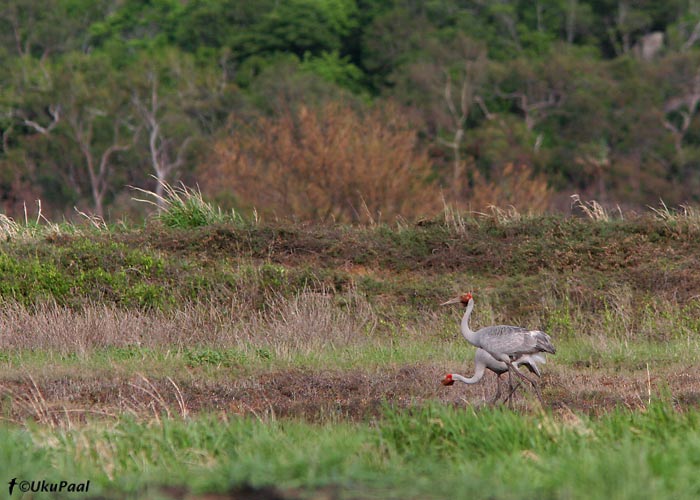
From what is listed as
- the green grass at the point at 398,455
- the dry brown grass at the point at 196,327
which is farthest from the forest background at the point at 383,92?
the green grass at the point at 398,455

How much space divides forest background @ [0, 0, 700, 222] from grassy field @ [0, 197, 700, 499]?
17.6 metres

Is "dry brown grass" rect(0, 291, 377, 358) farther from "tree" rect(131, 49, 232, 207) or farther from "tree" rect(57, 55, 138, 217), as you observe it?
"tree" rect(57, 55, 138, 217)

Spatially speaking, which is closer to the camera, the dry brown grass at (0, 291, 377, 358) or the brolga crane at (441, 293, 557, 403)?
the brolga crane at (441, 293, 557, 403)

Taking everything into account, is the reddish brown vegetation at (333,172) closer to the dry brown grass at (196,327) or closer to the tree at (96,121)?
the tree at (96,121)

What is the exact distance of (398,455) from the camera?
631cm

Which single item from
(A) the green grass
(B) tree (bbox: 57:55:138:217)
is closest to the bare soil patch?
(A) the green grass

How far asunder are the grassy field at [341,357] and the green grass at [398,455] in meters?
0.02

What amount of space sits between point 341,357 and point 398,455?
16.0 ft

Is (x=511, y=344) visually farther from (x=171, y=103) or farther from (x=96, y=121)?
(x=96, y=121)

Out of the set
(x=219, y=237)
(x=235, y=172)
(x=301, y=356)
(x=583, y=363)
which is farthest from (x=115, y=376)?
(x=235, y=172)

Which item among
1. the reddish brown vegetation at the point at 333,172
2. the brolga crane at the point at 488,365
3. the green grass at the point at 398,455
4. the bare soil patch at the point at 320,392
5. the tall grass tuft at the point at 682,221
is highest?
the green grass at the point at 398,455

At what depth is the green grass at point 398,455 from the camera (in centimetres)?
529

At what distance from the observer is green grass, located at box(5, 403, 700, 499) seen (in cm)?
529

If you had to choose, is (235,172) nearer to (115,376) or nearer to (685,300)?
(685,300)
